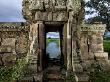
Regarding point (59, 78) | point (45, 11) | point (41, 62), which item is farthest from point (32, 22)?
point (59, 78)

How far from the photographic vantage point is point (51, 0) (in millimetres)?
15266

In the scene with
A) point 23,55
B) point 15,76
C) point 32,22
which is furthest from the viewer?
point 23,55

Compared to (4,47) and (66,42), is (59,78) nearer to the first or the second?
(66,42)

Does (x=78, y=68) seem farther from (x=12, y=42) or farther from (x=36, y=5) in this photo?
(x=12, y=42)

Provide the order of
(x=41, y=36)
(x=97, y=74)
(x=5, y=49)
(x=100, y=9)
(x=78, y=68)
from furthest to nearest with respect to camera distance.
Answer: (x=100, y=9)
(x=5, y=49)
(x=97, y=74)
(x=41, y=36)
(x=78, y=68)

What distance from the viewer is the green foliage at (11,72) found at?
579 inches

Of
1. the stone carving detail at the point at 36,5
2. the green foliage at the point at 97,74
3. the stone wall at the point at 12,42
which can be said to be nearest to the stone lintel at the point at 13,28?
the stone wall at the point at 12,42

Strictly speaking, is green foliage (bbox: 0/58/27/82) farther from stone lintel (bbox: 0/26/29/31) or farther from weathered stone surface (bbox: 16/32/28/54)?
stone lintel (bbox: 0/26/29/31)

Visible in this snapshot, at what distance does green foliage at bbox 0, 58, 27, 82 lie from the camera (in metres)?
14.7

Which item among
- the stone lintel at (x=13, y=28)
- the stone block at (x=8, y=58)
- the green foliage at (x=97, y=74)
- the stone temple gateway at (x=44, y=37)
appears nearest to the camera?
the stone temple gateway at (x=44, y=37)

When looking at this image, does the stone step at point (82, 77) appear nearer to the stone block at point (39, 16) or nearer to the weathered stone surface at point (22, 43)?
the stone block at point (39, 16)

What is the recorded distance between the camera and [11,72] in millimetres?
16125

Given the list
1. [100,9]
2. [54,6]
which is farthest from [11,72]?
[100,9]

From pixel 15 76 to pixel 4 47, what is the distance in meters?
3.89
